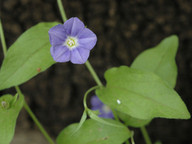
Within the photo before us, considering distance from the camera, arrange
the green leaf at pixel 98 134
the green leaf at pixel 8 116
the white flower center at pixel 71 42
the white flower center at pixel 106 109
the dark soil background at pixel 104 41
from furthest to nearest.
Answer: the white flower center at pixel 106 109 → the dark soil background at pixel 104 41 → the white flower center at pixel 71 42 → the green leaf at pixel 98 134 → the green leaf at pixel 8 116

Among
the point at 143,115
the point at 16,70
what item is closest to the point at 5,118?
the point at 16,70

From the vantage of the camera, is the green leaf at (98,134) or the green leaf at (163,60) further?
the green leaf at (163,60)

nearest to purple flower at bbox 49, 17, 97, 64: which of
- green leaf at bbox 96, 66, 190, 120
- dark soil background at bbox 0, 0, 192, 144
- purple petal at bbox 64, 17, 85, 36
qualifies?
purple petal at bbox 64, 17, 85, 36

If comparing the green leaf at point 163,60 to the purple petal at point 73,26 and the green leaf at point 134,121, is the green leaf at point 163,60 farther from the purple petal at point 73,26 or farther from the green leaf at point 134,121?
the purple petal at point 73,26

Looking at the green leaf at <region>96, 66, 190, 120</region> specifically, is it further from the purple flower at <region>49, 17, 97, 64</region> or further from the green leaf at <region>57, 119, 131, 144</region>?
the purple flower at <region>49, 17, 97, 64</region>

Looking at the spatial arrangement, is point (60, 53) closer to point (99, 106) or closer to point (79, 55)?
point (79, 55)

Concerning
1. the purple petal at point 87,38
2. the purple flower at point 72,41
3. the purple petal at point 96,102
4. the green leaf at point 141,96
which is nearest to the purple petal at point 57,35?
the purple flower at point 72,41

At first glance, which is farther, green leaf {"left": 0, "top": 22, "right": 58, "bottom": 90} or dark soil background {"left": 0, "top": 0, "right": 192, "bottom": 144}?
dark soil background {"left": 0, "top": 0, "right": 192, "bottom": 144}
